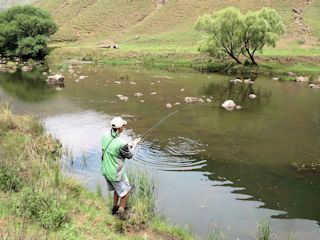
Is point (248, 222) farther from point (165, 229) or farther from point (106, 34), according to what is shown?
point (106, 34)

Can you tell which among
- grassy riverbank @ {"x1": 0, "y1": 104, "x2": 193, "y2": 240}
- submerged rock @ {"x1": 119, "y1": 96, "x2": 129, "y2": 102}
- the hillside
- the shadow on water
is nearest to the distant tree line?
the hillside

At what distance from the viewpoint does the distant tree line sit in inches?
1719

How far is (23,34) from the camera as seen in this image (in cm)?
6862

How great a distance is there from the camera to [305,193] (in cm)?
974

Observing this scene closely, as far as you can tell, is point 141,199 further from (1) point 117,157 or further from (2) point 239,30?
(2) point 239,30

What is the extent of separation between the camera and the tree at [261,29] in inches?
1704

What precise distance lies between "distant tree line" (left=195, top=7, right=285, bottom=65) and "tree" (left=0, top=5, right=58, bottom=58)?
38925mm

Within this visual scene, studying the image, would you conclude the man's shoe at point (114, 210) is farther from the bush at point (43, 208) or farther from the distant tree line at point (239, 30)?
the distant tree line at point (239, 30)

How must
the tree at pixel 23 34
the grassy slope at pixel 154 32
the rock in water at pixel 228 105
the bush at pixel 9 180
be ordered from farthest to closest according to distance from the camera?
the tree at pixel 23 34
the grassy slope at pixel 154 32
the rock in water at pixel 228 105
the bush at pixel 9 180

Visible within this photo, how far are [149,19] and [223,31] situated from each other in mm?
62427

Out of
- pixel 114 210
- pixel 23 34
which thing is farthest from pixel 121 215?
pixel 23 34

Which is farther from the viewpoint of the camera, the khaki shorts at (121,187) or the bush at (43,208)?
the khaki shorts at (121,187)

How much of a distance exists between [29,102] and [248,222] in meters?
20.4

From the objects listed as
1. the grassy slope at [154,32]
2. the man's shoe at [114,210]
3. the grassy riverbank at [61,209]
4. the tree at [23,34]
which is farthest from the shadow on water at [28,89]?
the tree at [23,34]
